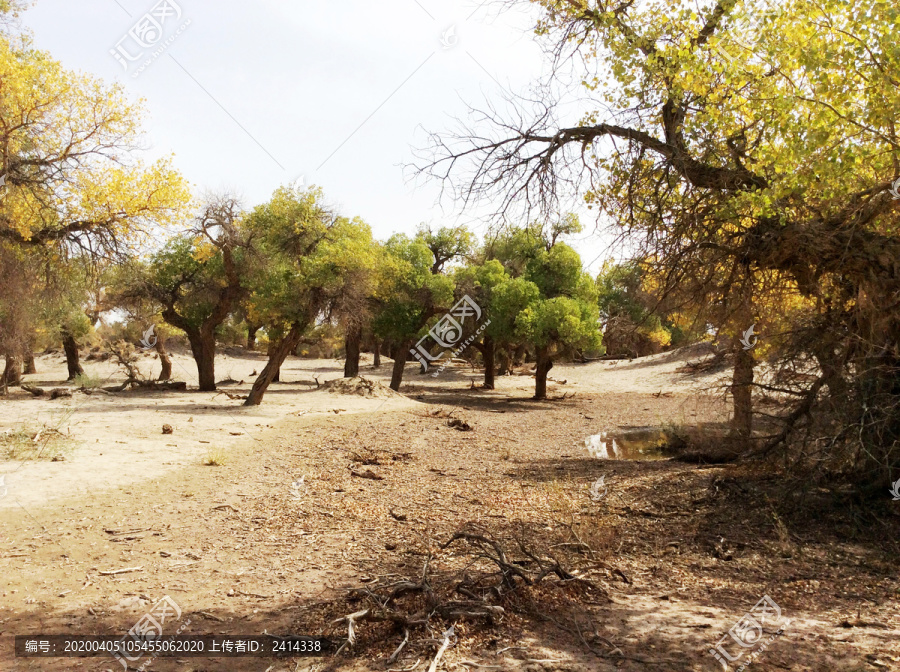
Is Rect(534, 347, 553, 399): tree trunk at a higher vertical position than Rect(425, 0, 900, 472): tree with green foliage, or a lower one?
lower

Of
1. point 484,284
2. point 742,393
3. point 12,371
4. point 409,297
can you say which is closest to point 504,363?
point 484,284

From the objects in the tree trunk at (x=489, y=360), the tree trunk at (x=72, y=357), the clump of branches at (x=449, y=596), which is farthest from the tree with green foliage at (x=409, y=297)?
the clump of branches at (x=449, y=596)

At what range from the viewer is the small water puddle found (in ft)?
43.1

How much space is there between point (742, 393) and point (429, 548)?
6.86m

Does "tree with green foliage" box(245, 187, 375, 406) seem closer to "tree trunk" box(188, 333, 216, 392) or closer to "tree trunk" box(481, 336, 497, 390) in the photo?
"tree trunk" box(188, 333, 216, 392)

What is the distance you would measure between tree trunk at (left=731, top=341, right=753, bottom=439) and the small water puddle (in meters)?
2.08

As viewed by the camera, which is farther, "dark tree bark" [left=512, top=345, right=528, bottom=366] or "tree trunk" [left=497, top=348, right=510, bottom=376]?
"dark tree bark" [left=512, top=345, right=528, bottom=366]

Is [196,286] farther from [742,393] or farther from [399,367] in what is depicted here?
[742,393]

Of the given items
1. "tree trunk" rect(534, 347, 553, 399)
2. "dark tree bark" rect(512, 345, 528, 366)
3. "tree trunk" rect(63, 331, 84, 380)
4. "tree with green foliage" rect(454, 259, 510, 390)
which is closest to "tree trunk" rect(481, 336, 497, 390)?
"tree with green foliage" rect(454, 259, 510, 390)

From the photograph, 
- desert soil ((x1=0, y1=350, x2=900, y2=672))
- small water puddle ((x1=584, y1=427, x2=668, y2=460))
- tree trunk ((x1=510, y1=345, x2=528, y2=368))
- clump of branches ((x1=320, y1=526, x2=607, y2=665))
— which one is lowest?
small water puddle ((x1=584, y1=427, x2=668, y2=460))

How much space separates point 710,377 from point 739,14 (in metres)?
27.0

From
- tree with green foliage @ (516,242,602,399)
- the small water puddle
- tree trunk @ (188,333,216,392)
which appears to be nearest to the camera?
the small water puddle

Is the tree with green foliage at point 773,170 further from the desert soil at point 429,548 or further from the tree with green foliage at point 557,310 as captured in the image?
the tree with green foliage at point 557,310

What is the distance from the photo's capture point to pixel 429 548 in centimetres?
623
